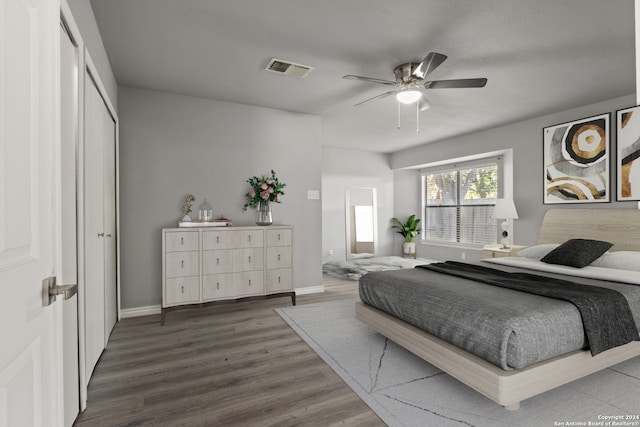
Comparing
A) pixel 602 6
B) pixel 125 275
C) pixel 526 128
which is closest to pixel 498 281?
pixel 602 6

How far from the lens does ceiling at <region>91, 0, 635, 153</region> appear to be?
2.22 m

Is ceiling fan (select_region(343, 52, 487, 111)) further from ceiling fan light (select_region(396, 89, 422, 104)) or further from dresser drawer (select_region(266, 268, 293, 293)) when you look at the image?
dresser drawer (select_region(266, 268, 293, 293))

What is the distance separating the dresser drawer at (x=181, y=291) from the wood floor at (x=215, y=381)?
0.24 meters

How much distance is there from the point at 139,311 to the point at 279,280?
157 cm

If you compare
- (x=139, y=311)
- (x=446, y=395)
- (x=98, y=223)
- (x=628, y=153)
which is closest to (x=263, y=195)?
(x=98, y=223)

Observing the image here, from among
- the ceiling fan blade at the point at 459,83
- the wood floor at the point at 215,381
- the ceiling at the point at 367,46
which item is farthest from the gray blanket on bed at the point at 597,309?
the ceiling at the point at 367,46

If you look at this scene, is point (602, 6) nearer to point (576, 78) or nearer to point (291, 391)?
point (576, 78)

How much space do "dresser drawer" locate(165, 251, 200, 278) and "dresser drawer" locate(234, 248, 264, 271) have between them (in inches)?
16.9

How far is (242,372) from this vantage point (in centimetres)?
233

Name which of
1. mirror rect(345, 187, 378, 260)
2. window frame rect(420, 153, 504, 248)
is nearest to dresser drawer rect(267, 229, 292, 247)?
mirror rect(345, 187, 378, 260)

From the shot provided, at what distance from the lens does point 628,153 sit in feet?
12.1

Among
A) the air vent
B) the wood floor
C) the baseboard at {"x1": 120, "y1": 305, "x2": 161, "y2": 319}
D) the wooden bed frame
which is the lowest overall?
the wood floor

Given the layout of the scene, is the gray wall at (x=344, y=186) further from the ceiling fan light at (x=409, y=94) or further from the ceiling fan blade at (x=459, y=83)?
the ceiling fan blade at (x=459, y=83)

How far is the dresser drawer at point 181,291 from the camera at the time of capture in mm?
3283
